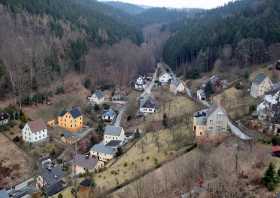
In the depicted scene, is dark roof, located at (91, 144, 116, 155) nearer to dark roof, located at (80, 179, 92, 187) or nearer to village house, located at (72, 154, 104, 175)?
village house, located at (72, 154, 104, 175)

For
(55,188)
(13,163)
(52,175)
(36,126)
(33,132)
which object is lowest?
(55,188)

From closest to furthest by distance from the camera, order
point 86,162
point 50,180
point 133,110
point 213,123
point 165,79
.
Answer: point 50,180 < point 213,123 < point 86,162 < point 133,110 < point 165,79

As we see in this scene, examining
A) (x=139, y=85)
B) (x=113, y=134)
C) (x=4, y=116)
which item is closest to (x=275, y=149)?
(x=113, y=134)

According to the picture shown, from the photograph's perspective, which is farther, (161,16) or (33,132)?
(161,16)

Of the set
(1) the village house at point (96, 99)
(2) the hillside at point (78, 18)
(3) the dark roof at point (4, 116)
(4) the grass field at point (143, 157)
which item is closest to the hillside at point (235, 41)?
(1) the village house at point (96, 99)

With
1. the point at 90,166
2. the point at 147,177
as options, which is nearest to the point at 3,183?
the point at 90,166

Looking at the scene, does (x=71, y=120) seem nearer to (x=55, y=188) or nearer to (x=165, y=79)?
(x=55, y=188)
